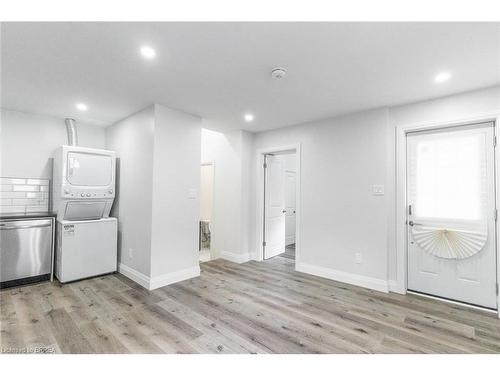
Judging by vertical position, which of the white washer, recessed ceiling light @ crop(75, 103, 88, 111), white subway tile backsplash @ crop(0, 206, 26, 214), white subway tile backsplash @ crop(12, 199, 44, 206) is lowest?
the white washer

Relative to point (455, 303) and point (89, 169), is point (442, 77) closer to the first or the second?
point (455, 303)

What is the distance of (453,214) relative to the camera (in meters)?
2.86

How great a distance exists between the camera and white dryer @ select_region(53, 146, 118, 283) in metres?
3.27

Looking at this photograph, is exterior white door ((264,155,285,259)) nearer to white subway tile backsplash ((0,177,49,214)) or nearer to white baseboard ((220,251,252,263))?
white baseboard ((220,251,252,263))

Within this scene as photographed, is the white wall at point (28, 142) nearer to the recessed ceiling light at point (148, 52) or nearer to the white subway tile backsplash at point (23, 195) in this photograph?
the white subway tile backsplash at point (23, 195)

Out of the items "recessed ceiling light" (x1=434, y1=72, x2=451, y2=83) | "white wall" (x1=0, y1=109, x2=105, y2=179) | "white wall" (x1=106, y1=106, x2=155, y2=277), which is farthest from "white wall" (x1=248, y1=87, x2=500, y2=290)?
"white wall" (x1=0, y1=109, x2=105, y2=179)

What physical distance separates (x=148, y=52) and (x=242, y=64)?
0.79 m

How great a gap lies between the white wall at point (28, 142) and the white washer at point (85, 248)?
3.39 ft

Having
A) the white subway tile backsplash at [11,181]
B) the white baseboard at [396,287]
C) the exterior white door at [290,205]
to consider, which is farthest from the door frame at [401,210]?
the white subway tile backsplash at [11,181]

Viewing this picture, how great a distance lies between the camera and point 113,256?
12.0ft

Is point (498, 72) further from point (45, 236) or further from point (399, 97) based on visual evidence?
point (45, 236)

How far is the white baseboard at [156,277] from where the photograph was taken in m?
3.14

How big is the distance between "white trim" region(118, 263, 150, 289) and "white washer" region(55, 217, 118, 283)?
11 cm
